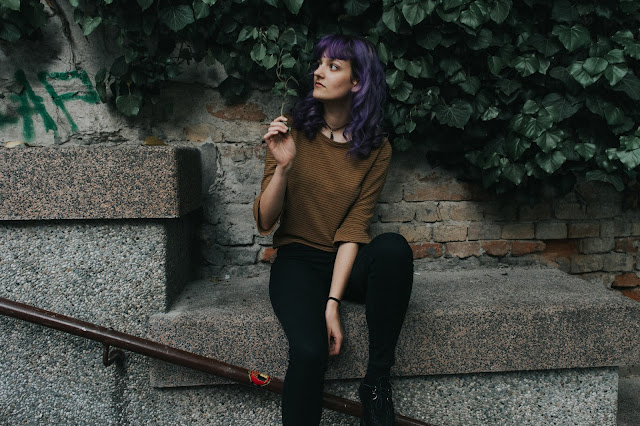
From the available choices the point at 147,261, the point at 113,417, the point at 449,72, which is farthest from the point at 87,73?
the point at 449,72

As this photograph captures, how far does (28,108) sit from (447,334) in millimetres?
1907

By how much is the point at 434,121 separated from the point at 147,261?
1.36 metres

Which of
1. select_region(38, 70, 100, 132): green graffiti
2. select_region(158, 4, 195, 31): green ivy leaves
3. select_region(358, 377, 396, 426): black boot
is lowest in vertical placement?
select_region(358, 377, 396, 426): black boot

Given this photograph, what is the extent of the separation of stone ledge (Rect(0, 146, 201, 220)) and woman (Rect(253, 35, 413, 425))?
0.35 metres

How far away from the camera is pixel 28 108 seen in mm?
2172

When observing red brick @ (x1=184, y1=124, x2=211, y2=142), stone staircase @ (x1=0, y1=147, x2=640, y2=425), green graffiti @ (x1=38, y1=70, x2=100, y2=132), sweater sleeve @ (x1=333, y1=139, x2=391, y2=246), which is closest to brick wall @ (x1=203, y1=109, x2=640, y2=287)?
red brick @ (x1=184, y1=124, x2=211, y2=142)

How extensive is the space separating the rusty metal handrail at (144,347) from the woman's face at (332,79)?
1.01m

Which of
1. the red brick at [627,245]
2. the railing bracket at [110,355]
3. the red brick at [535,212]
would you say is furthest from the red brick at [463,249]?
the railing bracket at [110,355]

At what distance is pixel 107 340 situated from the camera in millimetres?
1799

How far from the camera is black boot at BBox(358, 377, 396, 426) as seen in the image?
1.69m

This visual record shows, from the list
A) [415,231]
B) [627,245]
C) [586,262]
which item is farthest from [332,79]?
[627,245]

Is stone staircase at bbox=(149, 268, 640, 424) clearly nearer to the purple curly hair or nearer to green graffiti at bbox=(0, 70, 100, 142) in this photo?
the purple curly hair

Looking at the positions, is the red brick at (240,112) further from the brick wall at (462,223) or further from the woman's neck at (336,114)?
the woman's neck at (336,114)

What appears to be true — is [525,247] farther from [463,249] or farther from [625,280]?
[625,280]
